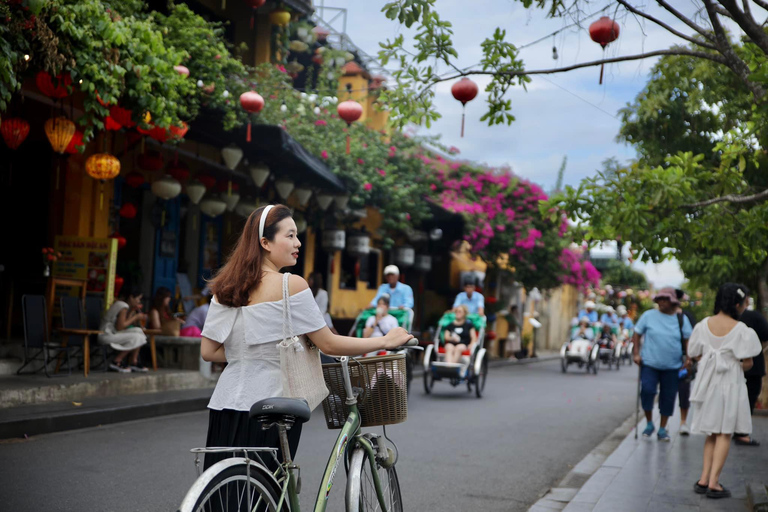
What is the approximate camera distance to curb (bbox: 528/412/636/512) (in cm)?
606

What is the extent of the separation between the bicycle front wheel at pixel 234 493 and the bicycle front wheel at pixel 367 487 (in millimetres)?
366

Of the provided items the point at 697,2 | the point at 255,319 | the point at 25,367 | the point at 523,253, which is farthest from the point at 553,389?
the point at 255,319

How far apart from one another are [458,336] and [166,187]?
5439 millimetres

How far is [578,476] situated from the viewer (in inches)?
288

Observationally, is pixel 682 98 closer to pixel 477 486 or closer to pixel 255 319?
pixel 477 486

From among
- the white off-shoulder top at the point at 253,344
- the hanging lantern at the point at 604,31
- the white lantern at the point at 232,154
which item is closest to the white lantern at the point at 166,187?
the white lantern at the point at 232,154

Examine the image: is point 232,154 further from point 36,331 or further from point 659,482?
point 659,482

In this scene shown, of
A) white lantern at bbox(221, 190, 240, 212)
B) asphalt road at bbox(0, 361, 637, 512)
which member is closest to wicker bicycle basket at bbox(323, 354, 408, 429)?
asphalt road at bbox(0, 361, 637, 512)

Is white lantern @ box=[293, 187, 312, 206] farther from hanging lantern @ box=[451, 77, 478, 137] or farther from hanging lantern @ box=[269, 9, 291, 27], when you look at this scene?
hanging lantern @ box=[451, 77, 478, 137]

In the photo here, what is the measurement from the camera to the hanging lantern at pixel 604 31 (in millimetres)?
6516

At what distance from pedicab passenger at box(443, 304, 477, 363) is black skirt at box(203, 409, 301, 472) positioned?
35.1ft

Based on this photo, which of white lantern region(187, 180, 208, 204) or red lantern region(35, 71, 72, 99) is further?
white lantern region(187, 180, 208, 204)

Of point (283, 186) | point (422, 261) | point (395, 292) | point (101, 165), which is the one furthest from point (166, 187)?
point (422, 261)

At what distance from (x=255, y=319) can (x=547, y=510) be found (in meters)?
3.54
